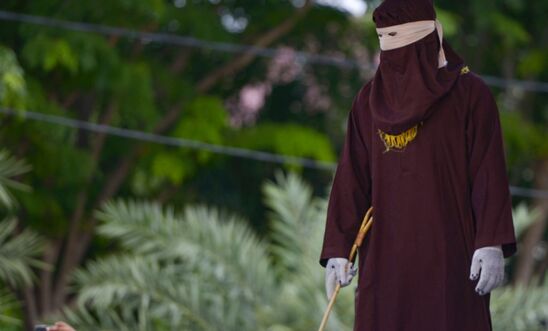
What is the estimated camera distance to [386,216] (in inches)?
190

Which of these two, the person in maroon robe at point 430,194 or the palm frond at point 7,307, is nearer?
the person in maroon robe at point 430,194

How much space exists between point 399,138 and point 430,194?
0.22 metres

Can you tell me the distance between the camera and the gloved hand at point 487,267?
4.60 metres

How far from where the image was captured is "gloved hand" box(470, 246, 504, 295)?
4.60 m

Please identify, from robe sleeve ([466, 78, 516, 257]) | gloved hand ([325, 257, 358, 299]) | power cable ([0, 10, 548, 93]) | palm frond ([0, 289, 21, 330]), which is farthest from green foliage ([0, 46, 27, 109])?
robe sleeve ([466, 78, 516, 257])

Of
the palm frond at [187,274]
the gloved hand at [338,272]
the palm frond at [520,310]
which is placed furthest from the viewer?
the palm frond at [187,274]

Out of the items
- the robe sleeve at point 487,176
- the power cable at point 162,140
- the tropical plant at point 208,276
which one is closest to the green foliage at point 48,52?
the power cable at point 162,140

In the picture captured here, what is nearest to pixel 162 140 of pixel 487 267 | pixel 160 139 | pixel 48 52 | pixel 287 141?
pixel 160 139

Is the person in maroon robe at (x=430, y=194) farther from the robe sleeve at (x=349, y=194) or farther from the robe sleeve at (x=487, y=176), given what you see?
the robe sleeve at (x=349, y=194)

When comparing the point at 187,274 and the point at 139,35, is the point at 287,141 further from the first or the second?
the point at 187,274

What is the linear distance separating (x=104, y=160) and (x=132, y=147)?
0.87 m

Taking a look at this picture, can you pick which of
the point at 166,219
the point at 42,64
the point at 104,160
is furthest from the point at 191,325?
the point at 104,160

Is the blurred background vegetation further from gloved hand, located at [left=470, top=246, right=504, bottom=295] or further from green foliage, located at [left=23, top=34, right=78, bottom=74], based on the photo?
gloved hand, located at [left=470, top=246, right=504, bottom=295]

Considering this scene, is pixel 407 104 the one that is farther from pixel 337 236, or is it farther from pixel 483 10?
pixel 483 10
